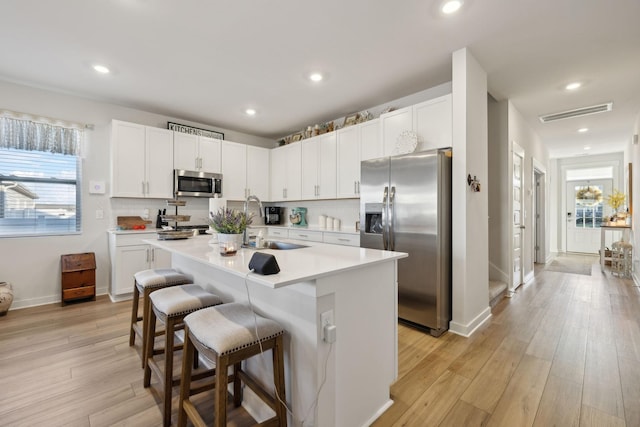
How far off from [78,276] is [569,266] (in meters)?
8.34

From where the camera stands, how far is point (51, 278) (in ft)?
11.4

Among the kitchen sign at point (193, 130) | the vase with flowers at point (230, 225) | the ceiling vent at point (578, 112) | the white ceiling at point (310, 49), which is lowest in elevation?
the vase with flowers at point (230, 225)

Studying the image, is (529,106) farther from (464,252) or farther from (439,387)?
(439,387)

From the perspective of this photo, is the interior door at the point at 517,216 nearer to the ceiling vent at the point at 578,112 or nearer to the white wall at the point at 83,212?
the ceiling vent at the point at 578,112

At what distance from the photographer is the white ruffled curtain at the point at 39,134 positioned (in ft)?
10.5

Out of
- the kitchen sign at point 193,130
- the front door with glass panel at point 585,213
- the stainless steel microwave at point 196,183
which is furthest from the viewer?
the front door with glass panel at point 585,213

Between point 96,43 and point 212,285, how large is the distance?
7.68ft

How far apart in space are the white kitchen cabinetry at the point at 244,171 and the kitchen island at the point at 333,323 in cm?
313

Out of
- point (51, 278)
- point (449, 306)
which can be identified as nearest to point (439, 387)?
point (449, 306)

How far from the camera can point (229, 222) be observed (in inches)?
77.5

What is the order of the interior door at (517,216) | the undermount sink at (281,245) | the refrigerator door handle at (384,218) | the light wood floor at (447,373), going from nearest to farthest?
the light wood floor at (447,373) → the undermount sink at (281,245) → the refrigerator door handle at (384,218) → the interior door at (517,216)

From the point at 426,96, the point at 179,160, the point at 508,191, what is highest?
the point at 426,96

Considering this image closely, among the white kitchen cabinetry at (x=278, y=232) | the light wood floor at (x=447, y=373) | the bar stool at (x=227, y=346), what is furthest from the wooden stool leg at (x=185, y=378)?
the white kitchen cabinetry at (x=278, y=232)

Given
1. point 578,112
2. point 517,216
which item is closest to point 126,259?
point 517,216
